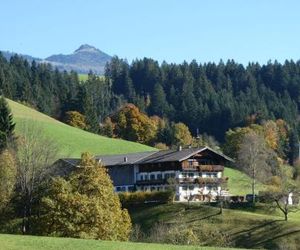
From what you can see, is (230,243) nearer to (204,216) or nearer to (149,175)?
(204,216)

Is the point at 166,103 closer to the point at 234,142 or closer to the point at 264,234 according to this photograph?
the point at 234,142

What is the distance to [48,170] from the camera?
2928 inches

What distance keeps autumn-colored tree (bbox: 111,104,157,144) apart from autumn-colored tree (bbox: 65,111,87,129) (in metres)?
9.38

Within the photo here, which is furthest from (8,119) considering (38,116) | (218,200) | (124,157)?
(218,200)

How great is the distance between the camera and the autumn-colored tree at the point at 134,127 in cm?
15075

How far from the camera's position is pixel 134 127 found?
15150 centimetres

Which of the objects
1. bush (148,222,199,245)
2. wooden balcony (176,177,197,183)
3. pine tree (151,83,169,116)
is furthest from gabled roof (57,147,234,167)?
pine tree (151,83,169,116)

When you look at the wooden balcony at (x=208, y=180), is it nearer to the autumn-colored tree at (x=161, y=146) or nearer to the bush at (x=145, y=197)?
the bush at (x=145, y=197)

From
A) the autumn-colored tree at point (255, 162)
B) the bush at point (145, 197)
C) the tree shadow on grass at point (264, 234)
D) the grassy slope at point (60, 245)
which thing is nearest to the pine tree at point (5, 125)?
the bush at point (145, 197)

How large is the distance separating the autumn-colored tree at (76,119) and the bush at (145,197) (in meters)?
61.2

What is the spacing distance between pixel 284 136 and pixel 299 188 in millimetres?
81187

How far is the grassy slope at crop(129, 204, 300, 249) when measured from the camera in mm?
67562

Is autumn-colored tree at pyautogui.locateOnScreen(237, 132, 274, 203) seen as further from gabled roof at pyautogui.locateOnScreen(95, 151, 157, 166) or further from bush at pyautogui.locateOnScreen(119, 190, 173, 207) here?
gabled roof at pyautogui.locateOnScreen(95, 151, 157, 166)

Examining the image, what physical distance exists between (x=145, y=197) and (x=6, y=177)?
63.4 feet
